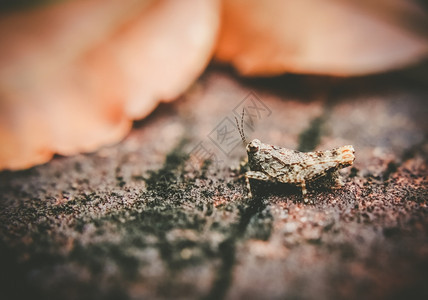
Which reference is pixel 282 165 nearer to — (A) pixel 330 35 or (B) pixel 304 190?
(B) pixel 304 190

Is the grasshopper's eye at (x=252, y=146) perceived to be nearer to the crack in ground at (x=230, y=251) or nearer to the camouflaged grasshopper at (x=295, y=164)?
the camouflaged grasshopper at (x=295, y=164)

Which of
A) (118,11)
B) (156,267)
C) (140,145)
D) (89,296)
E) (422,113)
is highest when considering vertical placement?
(422,113)

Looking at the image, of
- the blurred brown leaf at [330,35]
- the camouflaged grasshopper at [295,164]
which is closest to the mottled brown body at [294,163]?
the camouflaged grasshopper at [295,164]

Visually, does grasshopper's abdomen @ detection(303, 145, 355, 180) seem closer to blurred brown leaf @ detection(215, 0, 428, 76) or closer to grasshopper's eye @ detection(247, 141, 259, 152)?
grasshopper's eye @ detection(247, 141, 259, 152)

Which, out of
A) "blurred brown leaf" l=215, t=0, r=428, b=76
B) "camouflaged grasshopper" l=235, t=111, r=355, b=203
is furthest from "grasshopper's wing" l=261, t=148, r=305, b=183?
→ "blurred brown leaf" l=215, t=0, r=428, b=76

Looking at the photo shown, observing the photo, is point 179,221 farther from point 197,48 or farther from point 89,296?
point 197,48

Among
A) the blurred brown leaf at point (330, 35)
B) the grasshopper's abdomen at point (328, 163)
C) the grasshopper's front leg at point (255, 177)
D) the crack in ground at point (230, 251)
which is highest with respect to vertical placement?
the blurred brown leaf at point (330, 35)

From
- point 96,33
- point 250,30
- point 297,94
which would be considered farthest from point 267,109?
point 96,33
